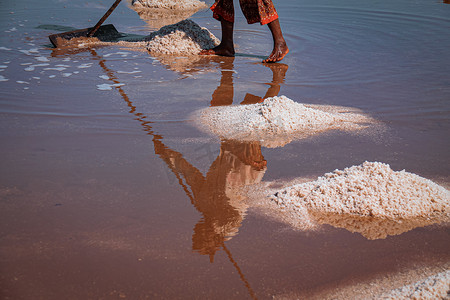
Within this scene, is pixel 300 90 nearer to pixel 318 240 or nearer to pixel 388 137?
pixel 388 137

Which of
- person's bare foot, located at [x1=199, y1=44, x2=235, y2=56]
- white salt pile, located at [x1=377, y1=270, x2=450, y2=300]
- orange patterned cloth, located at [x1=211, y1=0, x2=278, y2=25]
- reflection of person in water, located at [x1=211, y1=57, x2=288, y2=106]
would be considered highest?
orange patterned cloth, located at [x1=211, y1=0, x2=278, y2=25]

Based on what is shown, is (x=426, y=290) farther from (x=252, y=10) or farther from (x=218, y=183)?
(x=252, y=10)

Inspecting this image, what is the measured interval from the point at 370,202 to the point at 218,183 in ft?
2.36

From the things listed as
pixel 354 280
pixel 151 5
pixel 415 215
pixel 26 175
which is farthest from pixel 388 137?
pixel 151 5

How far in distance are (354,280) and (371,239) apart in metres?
0.27

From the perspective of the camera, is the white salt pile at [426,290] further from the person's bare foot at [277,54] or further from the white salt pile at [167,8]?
the white salt pile at [167,8]

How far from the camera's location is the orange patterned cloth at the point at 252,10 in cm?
423

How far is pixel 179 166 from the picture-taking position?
2.21 m

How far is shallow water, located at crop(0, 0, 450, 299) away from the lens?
148 cm

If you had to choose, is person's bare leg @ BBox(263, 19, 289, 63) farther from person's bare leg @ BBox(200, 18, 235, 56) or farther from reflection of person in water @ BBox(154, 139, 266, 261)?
reflection of person in water @ BBox(154, 139, 266, 261)

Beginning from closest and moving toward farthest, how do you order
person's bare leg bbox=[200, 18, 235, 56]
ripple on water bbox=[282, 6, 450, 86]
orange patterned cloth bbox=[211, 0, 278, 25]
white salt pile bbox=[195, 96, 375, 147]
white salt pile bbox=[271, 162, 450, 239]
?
white salt pile bbox=[271, 162, 450, 239] → white salt pile bbox=[195, 96, 375, 147] → ripple on water bbox=[282, 6, 450, 86] → orange patterned cloth bbox=[211, 0, 278, 25] → person's bare leg bbox=[200, 18, 235, 56]

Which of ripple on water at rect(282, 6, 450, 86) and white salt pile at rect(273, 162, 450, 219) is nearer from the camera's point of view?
white salt pile at rect(273, 162, 450, 219)

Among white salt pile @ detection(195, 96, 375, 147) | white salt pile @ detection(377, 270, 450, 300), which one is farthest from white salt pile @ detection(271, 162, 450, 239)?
white salt pile @ detection(195, 96, 375, 147)

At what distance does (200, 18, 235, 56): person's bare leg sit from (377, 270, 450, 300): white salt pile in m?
3.61
